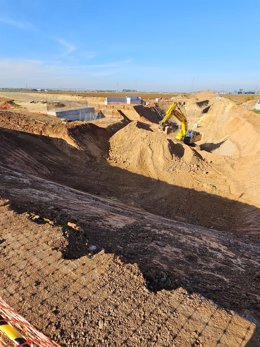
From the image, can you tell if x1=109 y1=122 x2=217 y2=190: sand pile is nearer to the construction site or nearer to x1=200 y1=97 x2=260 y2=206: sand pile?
the construction site

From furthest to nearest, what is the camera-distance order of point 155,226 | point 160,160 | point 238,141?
point 238,141
point 160,160
point 155,226

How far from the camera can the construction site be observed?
4.61 meters

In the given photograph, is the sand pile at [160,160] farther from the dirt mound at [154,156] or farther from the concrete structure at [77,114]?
the concrete structure at [77,114]

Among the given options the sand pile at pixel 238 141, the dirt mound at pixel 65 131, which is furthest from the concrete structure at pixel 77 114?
the sand pile at pixel 238 141

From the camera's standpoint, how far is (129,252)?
7785 mm

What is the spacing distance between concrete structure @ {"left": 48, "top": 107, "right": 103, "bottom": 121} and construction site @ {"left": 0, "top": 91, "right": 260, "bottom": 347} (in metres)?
8.64

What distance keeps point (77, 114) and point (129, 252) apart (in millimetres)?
26101

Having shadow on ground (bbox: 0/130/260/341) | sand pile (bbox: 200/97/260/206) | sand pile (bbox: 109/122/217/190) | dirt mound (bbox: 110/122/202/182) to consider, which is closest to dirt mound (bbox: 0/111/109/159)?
sand pile (bbox: 109/122/217/190)

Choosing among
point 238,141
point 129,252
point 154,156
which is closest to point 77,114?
point 154,156

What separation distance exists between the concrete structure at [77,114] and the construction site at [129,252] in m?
8.64

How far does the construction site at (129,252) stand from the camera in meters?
4.61

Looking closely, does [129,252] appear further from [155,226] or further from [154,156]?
[154,156]

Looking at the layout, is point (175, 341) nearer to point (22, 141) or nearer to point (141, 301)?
point (141, 301)

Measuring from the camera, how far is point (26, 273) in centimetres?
564
